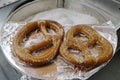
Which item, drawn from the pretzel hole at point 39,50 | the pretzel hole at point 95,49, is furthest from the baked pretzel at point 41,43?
the pretzel hole at point 95,49

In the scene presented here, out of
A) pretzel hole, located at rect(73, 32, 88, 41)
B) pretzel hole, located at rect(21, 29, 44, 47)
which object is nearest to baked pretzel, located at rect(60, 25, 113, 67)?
pretzel hole, located at rect(73, 32, 88, 41)

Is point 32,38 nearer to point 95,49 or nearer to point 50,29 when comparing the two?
point 50,29

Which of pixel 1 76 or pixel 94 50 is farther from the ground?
pixel 94 50

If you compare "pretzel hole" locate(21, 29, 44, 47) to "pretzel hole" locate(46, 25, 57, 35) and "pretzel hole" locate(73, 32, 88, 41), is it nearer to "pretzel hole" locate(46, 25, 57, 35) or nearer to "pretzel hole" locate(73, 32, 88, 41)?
"pretzel hole" locate(46, 25, 57, 35)

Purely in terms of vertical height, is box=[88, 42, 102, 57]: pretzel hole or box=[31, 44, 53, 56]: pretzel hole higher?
box=[31, 44, 53, 56]: pretzel hole

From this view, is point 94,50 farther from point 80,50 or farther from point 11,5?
point 11,5

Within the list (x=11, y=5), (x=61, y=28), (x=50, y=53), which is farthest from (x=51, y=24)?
(x=11, y=5)

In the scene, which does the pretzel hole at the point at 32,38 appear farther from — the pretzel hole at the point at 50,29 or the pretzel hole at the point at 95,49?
the pretzel hole at the point at 95,49
